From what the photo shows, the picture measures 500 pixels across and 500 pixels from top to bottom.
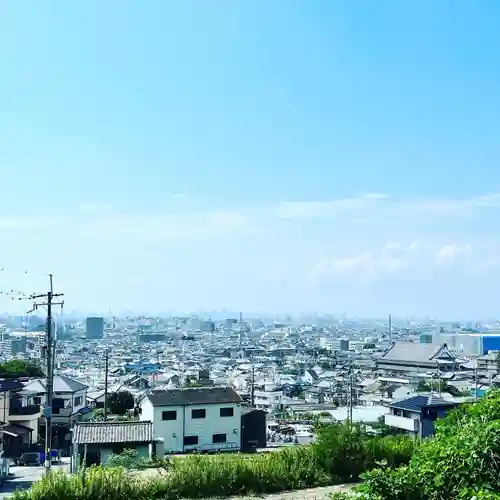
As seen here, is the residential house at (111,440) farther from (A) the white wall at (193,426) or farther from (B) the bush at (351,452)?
(B) the bush at (351,452)

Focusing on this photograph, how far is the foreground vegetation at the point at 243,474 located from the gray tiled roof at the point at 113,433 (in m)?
6.94

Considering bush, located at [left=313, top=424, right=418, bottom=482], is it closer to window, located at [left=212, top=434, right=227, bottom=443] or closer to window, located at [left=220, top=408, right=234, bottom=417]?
window, located at [left=220, top=408, right=234, bottom=417]

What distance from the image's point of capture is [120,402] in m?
22.5

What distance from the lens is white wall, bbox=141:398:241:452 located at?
1583cm

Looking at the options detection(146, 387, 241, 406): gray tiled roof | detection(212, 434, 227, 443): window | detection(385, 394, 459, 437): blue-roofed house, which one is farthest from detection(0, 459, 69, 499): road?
detection(385, 394, 459, 437): blue-roofed house

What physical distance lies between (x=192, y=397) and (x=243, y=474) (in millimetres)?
11890

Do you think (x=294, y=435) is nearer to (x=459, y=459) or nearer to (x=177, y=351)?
(x=459, y=459)

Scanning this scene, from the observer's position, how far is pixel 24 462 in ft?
49.3

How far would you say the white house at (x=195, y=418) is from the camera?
15.9 meters

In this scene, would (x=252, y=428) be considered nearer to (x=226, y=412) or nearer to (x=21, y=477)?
(x=226, y=412)

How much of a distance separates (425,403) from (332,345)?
221 ft

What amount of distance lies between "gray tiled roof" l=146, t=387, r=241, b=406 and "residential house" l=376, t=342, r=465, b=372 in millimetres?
24271

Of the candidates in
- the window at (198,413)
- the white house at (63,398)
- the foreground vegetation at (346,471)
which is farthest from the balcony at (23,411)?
the foreground vegetation at (346,471)

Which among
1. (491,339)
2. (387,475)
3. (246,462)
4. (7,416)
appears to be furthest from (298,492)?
(491,339)
